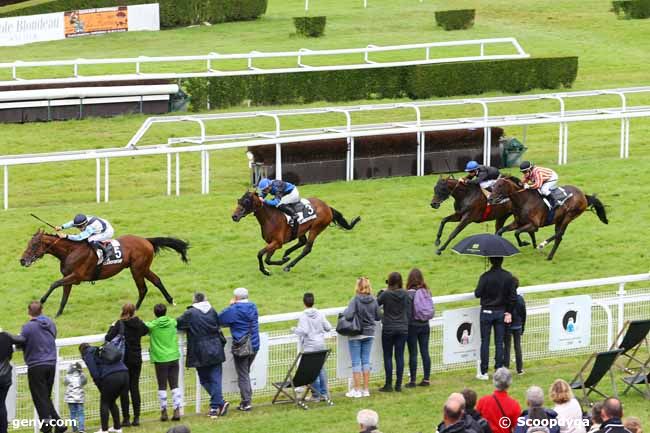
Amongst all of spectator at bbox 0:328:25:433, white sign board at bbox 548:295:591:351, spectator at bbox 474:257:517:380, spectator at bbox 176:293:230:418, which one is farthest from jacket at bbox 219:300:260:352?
white sign board at bbox 548:295:591:351

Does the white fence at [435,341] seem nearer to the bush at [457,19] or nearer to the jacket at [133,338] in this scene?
the jacket at [133,338]

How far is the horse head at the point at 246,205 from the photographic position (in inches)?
542

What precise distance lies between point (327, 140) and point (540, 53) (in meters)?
11.8

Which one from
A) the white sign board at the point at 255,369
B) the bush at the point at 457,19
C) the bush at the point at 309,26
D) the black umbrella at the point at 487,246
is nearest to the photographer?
the white sign board at the point at 255,369

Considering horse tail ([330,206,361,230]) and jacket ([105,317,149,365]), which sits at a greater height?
jacket ([105,317,149,365])

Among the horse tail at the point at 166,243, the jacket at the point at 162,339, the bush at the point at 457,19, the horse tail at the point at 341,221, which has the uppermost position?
the bush at the point at 457,19

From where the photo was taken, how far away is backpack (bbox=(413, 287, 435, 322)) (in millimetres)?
10781

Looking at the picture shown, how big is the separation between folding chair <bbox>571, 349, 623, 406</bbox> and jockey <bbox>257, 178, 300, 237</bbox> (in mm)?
4354

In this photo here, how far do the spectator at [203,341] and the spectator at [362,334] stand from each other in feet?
3.47

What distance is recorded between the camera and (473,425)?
8008 millimetres

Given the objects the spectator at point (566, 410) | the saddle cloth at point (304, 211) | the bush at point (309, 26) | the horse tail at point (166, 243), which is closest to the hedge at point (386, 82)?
the bush at point (309, 26)

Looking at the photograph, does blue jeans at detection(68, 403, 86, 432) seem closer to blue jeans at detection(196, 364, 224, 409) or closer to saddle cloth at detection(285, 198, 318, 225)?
blue jeans at detection(196, 364, 224, 409)

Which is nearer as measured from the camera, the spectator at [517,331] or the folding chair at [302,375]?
the folding chair at [302,375]

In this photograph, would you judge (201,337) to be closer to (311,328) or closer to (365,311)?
(311,328)
